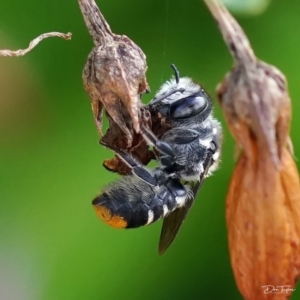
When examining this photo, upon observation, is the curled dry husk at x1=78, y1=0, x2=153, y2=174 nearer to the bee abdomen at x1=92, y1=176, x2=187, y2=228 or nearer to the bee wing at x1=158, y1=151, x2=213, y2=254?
the bee abdomen at x1=92, y1=176, x2=187, y2=228

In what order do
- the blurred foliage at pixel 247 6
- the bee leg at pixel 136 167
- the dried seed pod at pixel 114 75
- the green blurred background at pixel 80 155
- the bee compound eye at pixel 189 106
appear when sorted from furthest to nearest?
the green blurred background at pixel 80 155 → the blurred foliage at pixel 247 6 → the bee compound eye at pixel 189 106 → the bee leg at pixel 136 167 → the dried seed pod at pixel 114 75

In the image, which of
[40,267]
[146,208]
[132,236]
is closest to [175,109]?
[146,208]

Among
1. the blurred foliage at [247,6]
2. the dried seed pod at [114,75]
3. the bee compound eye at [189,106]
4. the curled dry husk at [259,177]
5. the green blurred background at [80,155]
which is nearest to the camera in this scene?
the curled dry husk at [259,177]

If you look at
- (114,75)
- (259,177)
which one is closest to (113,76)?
(114,75)

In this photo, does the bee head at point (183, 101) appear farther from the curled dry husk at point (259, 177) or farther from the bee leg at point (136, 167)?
the curled dry husk at point (259, 177)

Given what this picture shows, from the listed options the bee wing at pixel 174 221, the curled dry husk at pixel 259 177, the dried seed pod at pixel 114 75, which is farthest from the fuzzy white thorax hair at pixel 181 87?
the curled dry husk at pixel 259 177

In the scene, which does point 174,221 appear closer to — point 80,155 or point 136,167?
point 136,167
